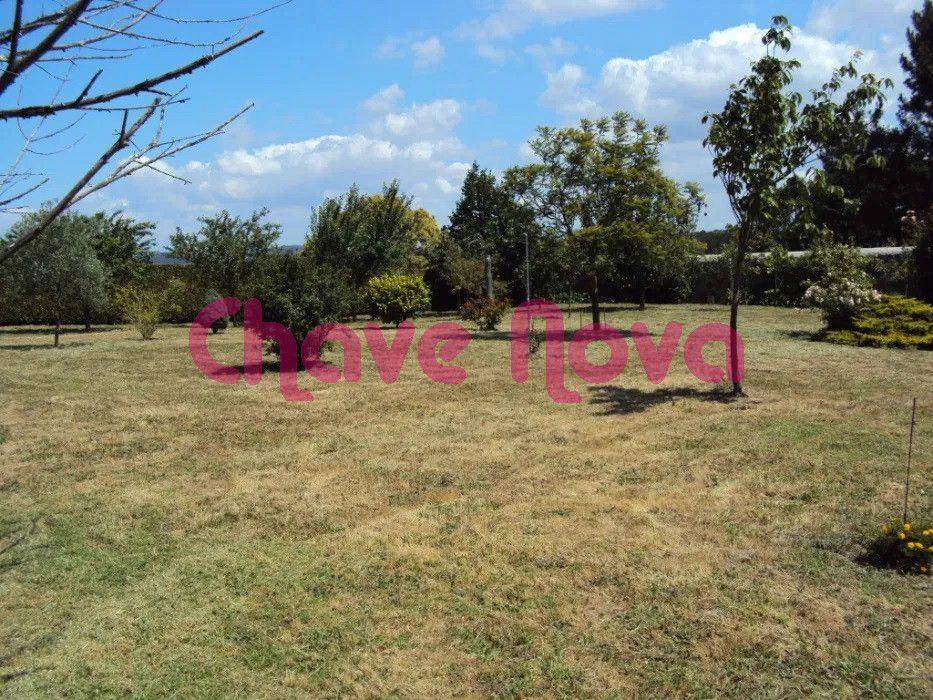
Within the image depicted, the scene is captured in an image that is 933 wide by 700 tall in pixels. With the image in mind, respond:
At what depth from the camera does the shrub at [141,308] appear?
68.0 ft

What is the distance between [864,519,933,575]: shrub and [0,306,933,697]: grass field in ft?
0.50

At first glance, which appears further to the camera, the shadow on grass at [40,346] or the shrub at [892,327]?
the shadow on grass at [40,346]

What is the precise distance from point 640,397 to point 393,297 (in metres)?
13.4

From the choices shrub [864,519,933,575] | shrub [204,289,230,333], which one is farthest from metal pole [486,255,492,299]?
shrub [864,519,933,575]

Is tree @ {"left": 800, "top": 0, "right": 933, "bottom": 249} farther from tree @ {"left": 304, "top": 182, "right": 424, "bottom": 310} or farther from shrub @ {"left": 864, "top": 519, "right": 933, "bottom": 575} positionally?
shrub @ {"left": 864, "top": 519, "right": 933, "bottom": 575}

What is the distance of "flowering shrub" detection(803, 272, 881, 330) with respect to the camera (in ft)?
53.8

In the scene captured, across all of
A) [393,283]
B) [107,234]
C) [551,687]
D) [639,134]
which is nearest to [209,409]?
[551,687]

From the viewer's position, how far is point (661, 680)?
3.47m

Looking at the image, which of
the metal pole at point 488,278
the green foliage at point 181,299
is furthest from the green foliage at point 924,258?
the green foliage at point 181,299

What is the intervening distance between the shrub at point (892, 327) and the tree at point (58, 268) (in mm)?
20637

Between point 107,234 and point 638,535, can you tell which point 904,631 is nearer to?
point 638,535

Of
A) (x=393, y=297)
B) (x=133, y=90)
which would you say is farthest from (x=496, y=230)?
(x=133, y=90)

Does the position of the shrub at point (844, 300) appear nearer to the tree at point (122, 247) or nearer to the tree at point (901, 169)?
the tree at point (901, 169)

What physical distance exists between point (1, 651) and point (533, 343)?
1272cm
